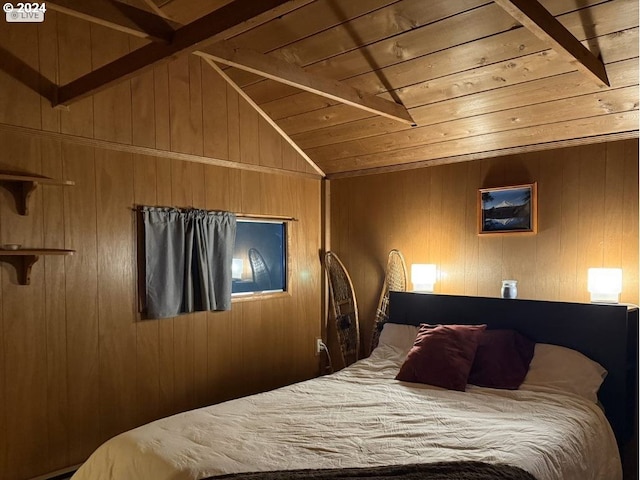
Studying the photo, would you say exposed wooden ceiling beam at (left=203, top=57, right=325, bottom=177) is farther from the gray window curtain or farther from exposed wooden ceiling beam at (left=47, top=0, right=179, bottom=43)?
exposed wooden ceiling beam at (left=47, top=0, right=179, bottom=43)

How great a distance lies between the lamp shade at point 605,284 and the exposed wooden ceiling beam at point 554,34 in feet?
3.46

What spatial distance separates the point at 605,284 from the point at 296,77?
2136 mm

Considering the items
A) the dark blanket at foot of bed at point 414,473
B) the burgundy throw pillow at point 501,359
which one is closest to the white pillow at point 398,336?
the burgundy throw pillow at point 501,359

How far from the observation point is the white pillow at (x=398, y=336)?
11.5 ft

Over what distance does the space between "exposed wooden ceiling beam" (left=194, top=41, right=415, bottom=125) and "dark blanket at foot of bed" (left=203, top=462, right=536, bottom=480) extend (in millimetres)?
1858

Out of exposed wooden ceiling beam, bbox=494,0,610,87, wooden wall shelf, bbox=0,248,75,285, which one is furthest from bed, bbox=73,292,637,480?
exposed wooden ceiling beam, bbox=494,0,610,87

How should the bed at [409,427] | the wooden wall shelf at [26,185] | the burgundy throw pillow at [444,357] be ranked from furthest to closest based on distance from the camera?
the burgundy throw pillow at [444,357], the wooden wall shelf at [26,185], the bed at [409,427]

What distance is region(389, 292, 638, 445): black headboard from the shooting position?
2.72 metres

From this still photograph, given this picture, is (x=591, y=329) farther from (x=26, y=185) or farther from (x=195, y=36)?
(x=26, y=185)

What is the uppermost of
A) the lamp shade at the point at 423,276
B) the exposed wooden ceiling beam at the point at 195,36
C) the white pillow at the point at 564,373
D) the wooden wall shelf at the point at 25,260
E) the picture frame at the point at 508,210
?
the exposed wooden ceiling beam at the point at 195,36

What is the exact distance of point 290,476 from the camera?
1765 millimetres

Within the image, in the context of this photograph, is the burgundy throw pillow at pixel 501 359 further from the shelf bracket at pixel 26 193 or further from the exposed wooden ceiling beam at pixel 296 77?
the shelf bracket at pixel 26 193

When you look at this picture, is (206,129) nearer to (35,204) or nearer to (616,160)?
(35,204)

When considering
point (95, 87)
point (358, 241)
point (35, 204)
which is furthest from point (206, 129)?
point (358, 241)
